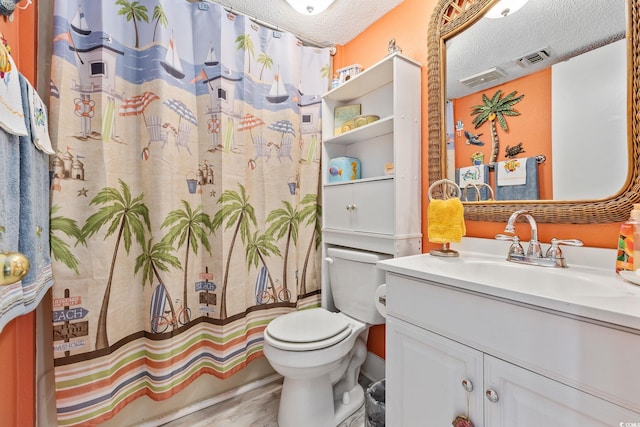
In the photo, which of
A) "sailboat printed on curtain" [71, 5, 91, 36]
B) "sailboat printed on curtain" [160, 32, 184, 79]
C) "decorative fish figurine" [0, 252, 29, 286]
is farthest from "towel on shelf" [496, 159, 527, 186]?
"sailboat printed on curtain" [71, 5, 91, 36]

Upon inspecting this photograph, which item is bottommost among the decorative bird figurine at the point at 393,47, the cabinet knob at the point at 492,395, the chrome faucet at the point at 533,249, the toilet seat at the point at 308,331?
the toilet seat at the point at 308,331

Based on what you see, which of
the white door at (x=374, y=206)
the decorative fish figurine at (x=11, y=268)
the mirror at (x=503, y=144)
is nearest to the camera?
the decorative fish figurine at (x=11, y=268)

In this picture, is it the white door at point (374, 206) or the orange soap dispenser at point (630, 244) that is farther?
the white door at point (374, 206)

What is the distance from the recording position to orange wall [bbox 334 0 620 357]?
0.93m

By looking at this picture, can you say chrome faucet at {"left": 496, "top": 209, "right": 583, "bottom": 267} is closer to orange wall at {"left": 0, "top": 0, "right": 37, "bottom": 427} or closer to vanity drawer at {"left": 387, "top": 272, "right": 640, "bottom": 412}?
vanity drawer at {"left": 387, "top": 272, "right": 640, "bottom": 412}

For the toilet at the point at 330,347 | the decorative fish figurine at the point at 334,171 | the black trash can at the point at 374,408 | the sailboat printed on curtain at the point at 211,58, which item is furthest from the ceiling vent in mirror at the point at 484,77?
the black trash can at the point at 374,408

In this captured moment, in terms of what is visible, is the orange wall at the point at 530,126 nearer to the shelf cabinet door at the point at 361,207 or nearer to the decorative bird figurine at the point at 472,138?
the decorative bird figurine at the point at 472,138

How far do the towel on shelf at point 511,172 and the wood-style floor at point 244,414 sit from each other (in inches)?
54.6

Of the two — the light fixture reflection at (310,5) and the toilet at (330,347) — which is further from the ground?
the light fixture reflection at (310,5)

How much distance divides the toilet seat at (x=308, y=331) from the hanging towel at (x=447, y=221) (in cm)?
67

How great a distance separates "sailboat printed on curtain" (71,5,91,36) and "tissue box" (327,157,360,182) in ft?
4.47

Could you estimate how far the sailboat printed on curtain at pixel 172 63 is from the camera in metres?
1.35

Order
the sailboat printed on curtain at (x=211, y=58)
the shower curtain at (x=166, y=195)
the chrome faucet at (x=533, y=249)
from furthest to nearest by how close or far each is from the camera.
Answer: the sailboat printed on curtain at (x=211, y=58)
the shower curtain at (x=166, y=195)
the chrome faucet at (x=533, y=249)

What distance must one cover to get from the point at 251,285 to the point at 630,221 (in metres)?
1.63
